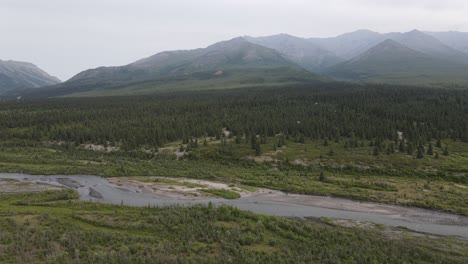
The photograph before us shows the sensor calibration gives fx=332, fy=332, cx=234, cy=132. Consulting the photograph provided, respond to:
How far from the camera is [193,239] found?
39.8 metres

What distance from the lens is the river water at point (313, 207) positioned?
50.9 metres

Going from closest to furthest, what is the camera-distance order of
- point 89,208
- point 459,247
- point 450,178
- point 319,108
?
point 459,247, point 89,208, point 450,178, point 319,108

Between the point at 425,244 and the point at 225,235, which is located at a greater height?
the point at 225,235

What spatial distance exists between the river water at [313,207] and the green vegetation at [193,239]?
580 centimetres

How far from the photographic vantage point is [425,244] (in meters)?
41.2

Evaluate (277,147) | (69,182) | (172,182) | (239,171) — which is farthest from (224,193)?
(277,147)

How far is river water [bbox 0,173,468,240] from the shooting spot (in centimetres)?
5094

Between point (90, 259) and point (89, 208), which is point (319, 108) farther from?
point (90, 259)

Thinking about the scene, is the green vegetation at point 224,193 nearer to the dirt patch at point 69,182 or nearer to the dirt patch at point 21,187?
the dirt patch at point 69,182

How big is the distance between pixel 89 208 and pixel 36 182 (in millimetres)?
27842

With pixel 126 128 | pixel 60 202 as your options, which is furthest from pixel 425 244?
pixel 126 128

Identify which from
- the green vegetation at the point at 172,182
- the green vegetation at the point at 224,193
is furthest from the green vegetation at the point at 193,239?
the green vegetation at the point at 172,182

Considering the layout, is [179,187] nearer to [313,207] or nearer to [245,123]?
[313,207]

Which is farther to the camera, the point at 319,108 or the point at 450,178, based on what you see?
the point at 319,108
